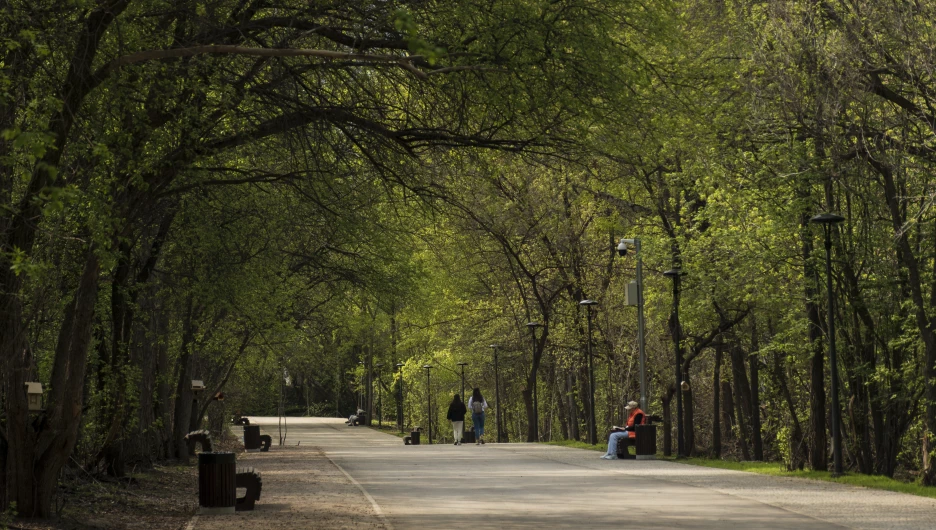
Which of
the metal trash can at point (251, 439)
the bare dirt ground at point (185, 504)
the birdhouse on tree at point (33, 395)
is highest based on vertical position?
the birdhouse on tree at point (33, 395)

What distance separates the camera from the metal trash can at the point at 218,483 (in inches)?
644

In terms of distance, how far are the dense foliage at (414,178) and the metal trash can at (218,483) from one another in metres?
1.85

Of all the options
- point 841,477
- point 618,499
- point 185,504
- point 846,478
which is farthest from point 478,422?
point 618,499

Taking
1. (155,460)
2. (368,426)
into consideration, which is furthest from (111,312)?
(368,426)

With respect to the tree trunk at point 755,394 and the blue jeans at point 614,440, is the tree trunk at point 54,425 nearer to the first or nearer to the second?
→ the blue jeans at point 614,440

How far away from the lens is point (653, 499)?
57.2 feet

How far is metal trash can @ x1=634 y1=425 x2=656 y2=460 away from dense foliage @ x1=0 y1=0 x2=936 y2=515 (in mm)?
3119

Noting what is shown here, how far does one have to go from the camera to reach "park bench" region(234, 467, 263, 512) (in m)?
16.7

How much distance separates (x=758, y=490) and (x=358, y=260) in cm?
972

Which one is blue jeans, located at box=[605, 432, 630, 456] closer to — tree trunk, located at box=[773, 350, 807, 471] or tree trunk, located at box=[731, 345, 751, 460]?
tree trunk, located at box=[773, 350, 807, 471]

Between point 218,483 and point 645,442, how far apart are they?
15080 mm

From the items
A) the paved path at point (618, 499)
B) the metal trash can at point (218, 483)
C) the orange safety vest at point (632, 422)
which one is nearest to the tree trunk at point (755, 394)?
the orange safety vest at point (632, 422)

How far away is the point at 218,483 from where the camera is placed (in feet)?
53.8

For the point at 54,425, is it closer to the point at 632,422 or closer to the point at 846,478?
the point at 846,478
